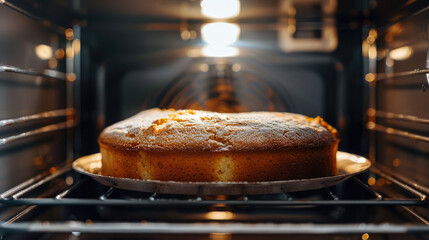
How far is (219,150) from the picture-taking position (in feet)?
2.93

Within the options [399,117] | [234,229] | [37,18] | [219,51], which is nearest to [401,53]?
[399,117]

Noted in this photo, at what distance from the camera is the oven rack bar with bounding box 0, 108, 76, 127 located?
933 millimetres

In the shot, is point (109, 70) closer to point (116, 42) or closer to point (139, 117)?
point (116, 42)

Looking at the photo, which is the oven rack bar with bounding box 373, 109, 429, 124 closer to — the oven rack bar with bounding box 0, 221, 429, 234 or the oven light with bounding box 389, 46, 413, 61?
the oven light with bounding box 389, 46, 413, 61

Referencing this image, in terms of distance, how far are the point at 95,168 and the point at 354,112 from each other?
0.93 metres

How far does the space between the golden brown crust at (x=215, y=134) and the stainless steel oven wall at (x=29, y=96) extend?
0.85 ft

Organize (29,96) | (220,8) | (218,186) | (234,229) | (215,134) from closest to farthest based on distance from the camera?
(234,229)
(218,186)
(215,134)
(29,96)
(220,8)

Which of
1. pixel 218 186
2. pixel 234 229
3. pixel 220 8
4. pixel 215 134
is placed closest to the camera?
pixel 234 229

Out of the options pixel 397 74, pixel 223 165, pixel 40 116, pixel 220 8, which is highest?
pixel 220 8

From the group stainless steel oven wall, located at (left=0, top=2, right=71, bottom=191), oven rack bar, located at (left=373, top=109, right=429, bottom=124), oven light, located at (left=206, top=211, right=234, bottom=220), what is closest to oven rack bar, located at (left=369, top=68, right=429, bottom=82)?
oven rack bar, located at (left=373, top=109, right=429, bottom=124)

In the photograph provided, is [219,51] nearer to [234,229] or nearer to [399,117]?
[399,117]

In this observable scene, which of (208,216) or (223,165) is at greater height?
(223,165)

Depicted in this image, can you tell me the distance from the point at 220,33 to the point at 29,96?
0.68 meters

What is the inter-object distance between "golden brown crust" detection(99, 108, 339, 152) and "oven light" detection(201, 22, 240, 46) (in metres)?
0.43
